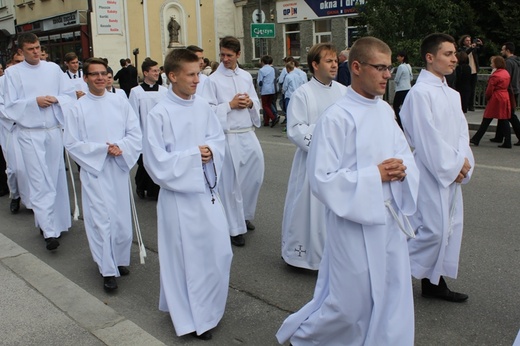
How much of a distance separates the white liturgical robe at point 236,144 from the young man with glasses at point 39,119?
5.34ft

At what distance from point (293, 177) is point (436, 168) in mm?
1464

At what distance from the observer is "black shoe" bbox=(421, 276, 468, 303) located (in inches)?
179

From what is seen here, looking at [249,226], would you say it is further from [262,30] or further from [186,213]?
[262,30]

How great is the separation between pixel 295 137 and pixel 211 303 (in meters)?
1.67

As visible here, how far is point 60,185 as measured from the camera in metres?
6.66

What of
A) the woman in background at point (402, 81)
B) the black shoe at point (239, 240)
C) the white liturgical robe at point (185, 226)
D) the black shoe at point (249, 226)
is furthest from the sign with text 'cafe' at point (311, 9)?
the white liturgical robe at point (185, 226)

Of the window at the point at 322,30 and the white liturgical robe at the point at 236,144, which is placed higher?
the window at the point at 322,30

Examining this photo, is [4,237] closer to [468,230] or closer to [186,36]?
[468,230]

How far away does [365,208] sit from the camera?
313 cm

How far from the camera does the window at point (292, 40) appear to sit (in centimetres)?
3159

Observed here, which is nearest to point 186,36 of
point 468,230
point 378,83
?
point 468,230

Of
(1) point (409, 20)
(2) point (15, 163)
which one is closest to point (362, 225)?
(2) point (15, 163)

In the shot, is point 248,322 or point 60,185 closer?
point 248,322

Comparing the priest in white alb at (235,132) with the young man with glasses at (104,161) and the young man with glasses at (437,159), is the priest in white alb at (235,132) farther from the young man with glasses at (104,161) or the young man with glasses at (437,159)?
the young man with glasses at (437,159)
